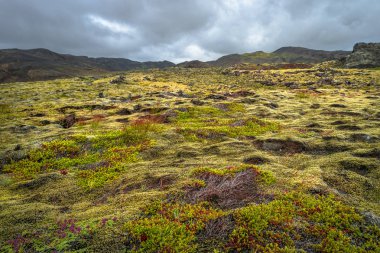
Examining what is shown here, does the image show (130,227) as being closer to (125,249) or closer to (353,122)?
(125,249)

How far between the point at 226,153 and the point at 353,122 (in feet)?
48.2

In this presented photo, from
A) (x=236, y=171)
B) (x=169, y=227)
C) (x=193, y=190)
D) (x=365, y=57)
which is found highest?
(x=365, y=57)

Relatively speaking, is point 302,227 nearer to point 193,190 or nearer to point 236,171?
point 193,190

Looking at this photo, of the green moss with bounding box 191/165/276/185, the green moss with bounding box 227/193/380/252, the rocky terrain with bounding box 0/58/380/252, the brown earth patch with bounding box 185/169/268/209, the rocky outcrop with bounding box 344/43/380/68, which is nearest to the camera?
the green moss with bounding box 227/193/380/252

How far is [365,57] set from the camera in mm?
121500

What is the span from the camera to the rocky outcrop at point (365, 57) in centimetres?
11681

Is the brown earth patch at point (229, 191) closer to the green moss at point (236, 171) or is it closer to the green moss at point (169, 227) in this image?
the green moss at point (236, 171)

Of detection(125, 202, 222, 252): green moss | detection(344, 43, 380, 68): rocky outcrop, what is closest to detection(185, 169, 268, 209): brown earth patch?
detection(125, 202, 222, 252): green moss

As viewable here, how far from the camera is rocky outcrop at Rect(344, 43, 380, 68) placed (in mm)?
116812

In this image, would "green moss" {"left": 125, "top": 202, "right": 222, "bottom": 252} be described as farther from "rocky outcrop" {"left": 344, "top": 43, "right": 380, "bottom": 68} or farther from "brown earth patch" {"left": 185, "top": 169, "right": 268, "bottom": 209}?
"rocky outcrop" {"left": 344, "top": 43, "right": 380, "bottom": 68}

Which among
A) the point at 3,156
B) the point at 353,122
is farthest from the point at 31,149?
the point at 353,122

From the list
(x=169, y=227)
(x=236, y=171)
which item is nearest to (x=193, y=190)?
(x=236, y=171)

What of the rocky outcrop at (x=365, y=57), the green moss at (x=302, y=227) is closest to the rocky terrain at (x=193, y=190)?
the green moss at (x=302, y=227)

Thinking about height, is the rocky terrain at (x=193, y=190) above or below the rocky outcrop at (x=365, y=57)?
below
